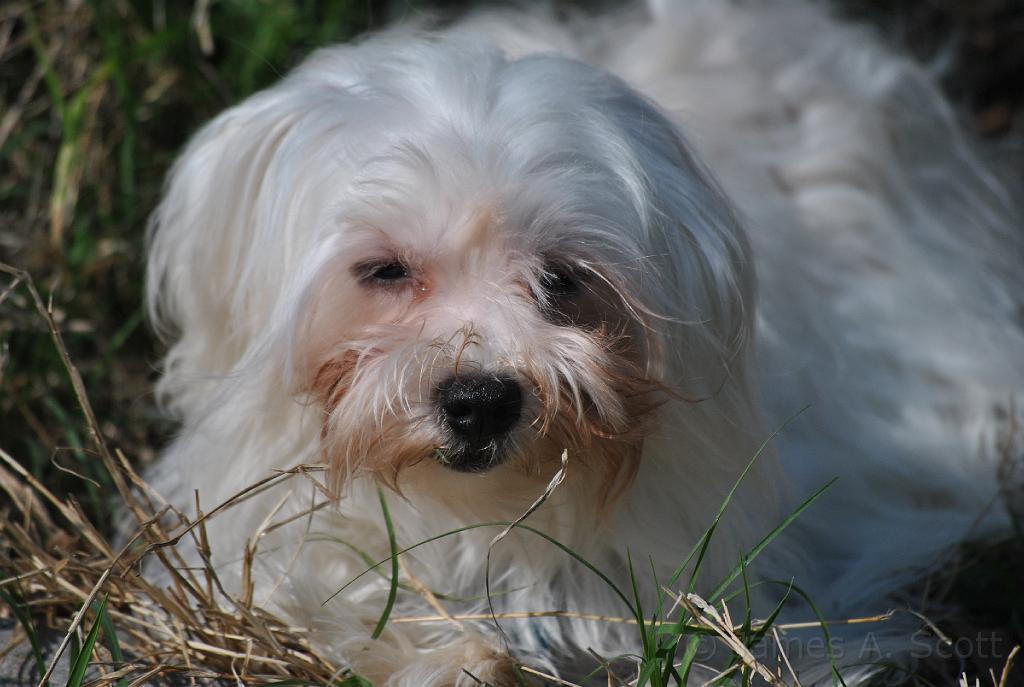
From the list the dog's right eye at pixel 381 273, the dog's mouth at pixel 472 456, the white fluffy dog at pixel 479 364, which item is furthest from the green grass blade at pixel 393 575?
the dog's right eye at pixel 381 273

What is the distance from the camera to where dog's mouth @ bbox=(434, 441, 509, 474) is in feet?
6.05

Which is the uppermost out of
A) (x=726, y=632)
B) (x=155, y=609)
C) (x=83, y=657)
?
(x=726, y=632)

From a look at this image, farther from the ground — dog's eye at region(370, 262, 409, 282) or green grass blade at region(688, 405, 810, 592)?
dog's eye at region(370, 262, 409, 282)

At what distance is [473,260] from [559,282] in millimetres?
144

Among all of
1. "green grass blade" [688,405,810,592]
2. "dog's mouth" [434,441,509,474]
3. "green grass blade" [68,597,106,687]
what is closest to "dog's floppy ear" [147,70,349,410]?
"dog's mouth" [434,441,509,474]

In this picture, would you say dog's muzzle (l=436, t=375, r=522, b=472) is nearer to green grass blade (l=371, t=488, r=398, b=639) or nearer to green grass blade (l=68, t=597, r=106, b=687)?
green grass blade (l=371, t=488, r=398, b=639)

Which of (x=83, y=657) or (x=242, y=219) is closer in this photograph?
(x=83, y=657)

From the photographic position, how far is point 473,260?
1942 mm

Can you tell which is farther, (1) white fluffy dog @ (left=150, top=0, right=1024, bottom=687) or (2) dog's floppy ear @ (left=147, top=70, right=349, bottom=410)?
(2) dog's floppy ear @ (left=147, top=70, right=349, bottom=410)

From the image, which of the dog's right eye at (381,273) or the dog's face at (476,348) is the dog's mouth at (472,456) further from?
the dog's right eye at (381,273)

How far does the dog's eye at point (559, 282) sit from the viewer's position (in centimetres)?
197

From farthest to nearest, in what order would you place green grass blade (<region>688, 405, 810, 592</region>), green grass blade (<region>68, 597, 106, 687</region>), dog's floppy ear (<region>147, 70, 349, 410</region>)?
dog's floppy ear (<region>147, 70, 349, 410</region>)
green grass blade (<region>688, 405, 810, 592</region>)
green grass blade (<region>68, 597, 106, 687</region>)

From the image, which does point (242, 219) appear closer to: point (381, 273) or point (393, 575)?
point (381, 273)

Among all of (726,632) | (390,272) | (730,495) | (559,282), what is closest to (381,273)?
(390,272)
